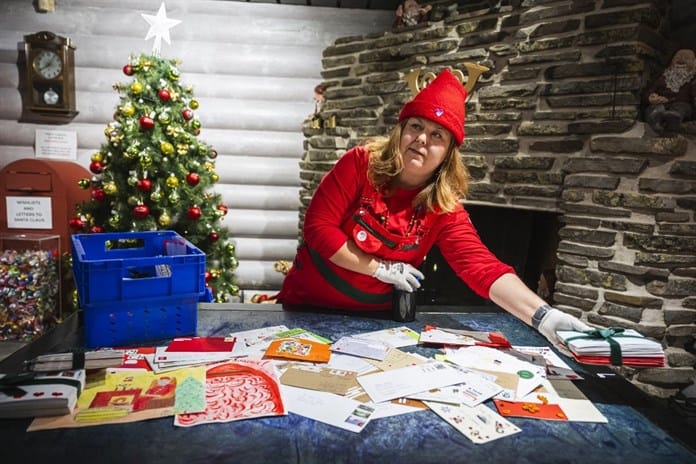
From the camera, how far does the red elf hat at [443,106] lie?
1537 millimetres

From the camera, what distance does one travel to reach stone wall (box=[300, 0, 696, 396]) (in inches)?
93.4

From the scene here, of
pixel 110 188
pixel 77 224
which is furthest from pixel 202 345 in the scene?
pixel 77 224

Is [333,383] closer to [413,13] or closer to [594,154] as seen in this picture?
[594,154]

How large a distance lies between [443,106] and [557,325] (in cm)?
82

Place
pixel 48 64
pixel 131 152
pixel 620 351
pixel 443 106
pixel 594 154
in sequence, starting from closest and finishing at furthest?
1. pixel 620 351
2. pixel 443 106
3. pixel 594 154
4. pixel 131 152
5. pixel 48 64

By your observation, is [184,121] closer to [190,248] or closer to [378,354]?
[190,248]

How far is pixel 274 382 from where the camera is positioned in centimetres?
108

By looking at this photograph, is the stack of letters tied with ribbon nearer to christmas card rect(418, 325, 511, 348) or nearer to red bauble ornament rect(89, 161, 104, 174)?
christmas card rect(418, 325, 511, 348)

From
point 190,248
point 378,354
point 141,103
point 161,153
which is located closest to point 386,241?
point 378,354

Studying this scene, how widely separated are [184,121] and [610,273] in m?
3.07

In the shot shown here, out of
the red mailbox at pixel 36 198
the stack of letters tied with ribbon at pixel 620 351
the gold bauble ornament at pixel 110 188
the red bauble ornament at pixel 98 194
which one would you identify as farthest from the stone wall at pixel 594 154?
the red mailbox at pixel 36 198

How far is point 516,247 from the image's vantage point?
10.8 ft

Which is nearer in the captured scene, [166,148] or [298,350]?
[298,350]

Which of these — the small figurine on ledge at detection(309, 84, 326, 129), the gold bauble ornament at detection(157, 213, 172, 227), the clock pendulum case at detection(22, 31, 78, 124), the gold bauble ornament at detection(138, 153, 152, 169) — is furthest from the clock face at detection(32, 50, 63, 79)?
the small figurine on ledge at detection(309, 84, 326, 129)
